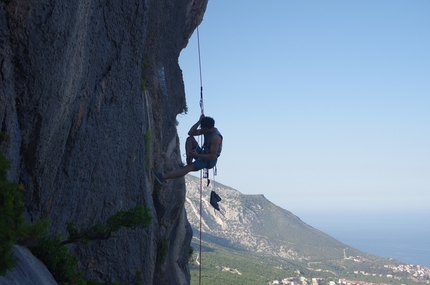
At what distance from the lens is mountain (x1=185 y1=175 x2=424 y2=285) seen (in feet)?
315

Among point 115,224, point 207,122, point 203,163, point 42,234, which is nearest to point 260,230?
point 203,163

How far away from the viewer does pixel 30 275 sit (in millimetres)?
5977

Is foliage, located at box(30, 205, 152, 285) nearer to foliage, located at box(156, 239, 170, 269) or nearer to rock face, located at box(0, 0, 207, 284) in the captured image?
rock face, located at box(0, 0, 207, 284)

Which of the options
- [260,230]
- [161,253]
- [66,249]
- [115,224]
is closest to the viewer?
[66,249]

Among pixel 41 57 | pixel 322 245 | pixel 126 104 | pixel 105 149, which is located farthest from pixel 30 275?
pixel 322 245

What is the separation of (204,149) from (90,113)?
12.2ft

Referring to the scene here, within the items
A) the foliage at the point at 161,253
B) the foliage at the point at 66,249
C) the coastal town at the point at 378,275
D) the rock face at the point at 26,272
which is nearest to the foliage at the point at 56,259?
the foliage at the point at 66,249

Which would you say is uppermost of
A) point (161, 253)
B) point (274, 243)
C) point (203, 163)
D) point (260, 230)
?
point (203, 163)

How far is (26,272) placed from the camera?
19.5 ft

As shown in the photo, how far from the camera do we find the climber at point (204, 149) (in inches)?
458

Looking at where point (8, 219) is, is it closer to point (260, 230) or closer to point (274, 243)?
point (274, 243)

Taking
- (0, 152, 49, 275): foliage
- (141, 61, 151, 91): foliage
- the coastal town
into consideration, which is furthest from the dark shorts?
the coastal town

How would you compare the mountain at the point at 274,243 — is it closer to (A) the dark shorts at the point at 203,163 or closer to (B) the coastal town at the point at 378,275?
(B) the coastal town at the point at 378,275

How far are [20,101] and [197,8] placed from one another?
11516mm
